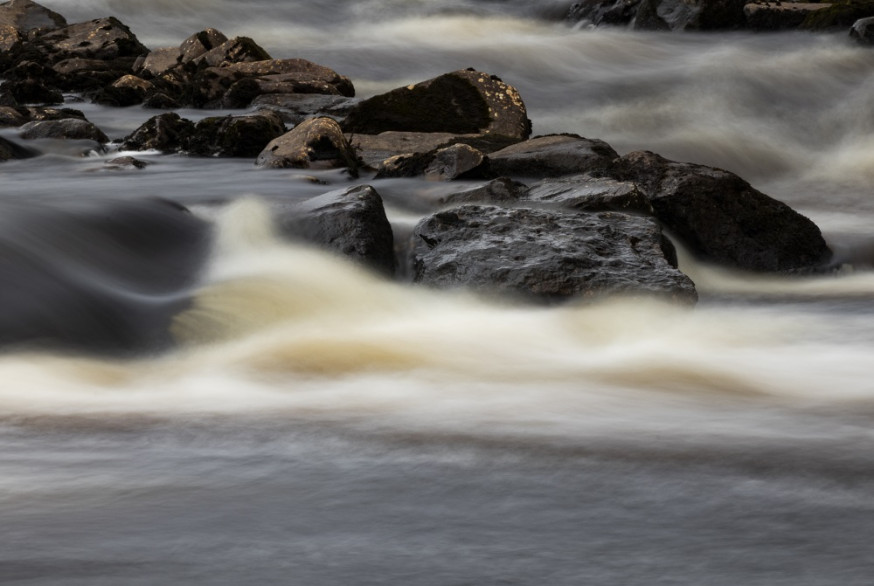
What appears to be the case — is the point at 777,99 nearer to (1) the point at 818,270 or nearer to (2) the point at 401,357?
(1) the point at 818,270

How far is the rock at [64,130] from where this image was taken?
1023cm

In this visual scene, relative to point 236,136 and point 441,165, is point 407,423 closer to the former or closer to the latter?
point 441,165

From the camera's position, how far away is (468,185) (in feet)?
26.4

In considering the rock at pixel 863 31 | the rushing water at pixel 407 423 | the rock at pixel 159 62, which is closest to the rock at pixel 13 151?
the rushing water at pixel 407 423

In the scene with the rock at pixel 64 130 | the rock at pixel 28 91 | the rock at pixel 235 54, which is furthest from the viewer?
the rock at pixel 235 54

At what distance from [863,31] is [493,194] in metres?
9.38

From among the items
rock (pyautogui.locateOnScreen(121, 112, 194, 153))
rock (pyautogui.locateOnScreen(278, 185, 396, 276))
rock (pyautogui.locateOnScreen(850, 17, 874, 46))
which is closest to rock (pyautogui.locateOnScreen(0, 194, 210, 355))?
rock (pyautogui.locateOnScreen(278, 185, 396, 276))

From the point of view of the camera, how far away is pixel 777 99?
13.4 meters

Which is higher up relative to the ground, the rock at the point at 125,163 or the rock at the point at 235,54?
the rock at the point at 235,54

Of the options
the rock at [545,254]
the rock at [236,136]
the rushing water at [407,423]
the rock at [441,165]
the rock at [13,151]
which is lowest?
the rushing water at [407,423]

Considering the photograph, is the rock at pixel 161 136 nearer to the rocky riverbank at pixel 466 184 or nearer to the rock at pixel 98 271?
the rocky riverbank at pixel 466 184

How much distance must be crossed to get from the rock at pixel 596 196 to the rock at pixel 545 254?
0.84ft

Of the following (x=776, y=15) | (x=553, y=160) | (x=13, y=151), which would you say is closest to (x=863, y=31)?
(x=776, y=15)

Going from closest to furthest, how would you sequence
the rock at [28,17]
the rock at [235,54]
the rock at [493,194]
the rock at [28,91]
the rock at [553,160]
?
the rock at [493,194] < the rock at [553,160] < the rock at [28,91] < the rock at [235,54] < the rock at [28,17]
